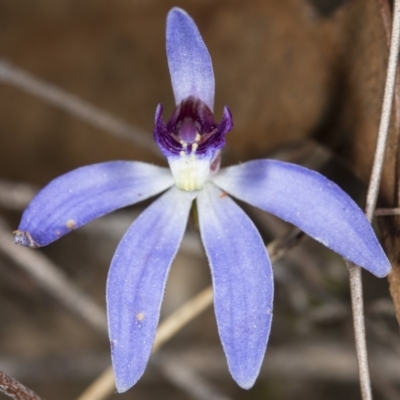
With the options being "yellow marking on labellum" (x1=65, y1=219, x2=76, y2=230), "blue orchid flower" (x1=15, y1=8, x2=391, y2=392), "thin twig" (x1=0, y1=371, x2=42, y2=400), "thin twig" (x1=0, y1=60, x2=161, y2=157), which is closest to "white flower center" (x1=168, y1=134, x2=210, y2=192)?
"blue orchid flower" (x1=15, y1=8, x2=391, y2=392)

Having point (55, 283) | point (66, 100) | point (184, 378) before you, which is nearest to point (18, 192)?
point (55, 283)

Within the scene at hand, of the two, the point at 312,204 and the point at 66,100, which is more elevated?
the point at 312,204

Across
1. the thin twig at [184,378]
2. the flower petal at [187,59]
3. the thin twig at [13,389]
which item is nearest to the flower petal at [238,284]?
the flower petal at [187,59]

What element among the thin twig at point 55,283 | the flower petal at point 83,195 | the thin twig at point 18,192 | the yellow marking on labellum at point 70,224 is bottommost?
the thin twig at point 55,283

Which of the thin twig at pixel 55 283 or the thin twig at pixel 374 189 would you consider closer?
the thin twig at pixel 374 189

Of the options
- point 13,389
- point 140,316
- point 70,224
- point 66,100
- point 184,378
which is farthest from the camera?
point 184,378

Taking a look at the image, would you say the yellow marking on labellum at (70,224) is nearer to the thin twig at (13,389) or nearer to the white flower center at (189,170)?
the white flower center at (189,170)

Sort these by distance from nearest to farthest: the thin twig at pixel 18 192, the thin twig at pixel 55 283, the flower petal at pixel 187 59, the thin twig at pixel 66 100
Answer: the flower petal at pixel 187 59
the thin twig at pixel 66 100
the thin twig at pixel 55 283
the thin twig at pixel 18 192

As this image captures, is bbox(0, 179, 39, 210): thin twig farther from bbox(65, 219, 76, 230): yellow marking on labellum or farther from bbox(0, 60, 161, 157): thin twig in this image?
bbox(65, 219, 76, 230): yellow marking on labellum

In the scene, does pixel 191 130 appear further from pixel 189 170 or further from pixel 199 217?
pixel 199 217
